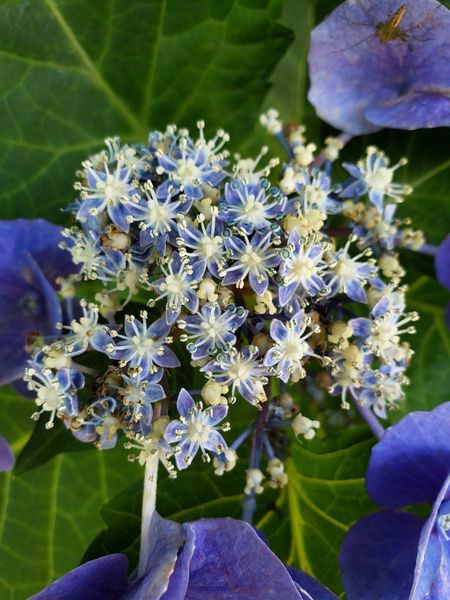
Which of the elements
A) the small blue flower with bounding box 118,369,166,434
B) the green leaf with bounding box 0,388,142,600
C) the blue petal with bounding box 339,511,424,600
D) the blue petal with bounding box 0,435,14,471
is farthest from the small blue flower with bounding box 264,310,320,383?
the green leaf with bounding box 0,388,142,600

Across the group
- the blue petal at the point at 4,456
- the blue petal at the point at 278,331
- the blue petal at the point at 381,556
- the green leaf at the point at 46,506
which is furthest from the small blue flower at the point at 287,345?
the green leaf at the point at 46,506

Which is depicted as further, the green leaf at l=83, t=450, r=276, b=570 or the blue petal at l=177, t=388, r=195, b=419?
the green leaf at l=83, t=450, r=276, b=570

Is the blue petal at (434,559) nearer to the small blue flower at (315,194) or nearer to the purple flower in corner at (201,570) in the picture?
the purple flower in corner at (201,570)

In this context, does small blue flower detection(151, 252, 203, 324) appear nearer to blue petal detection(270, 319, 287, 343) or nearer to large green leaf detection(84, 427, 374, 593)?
blue petal detection(270, 319, 287, 343)

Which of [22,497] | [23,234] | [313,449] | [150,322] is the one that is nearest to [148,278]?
[150,322]

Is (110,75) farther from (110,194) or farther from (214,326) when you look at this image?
(214,326)

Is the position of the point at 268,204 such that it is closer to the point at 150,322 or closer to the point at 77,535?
the point at 150,322
